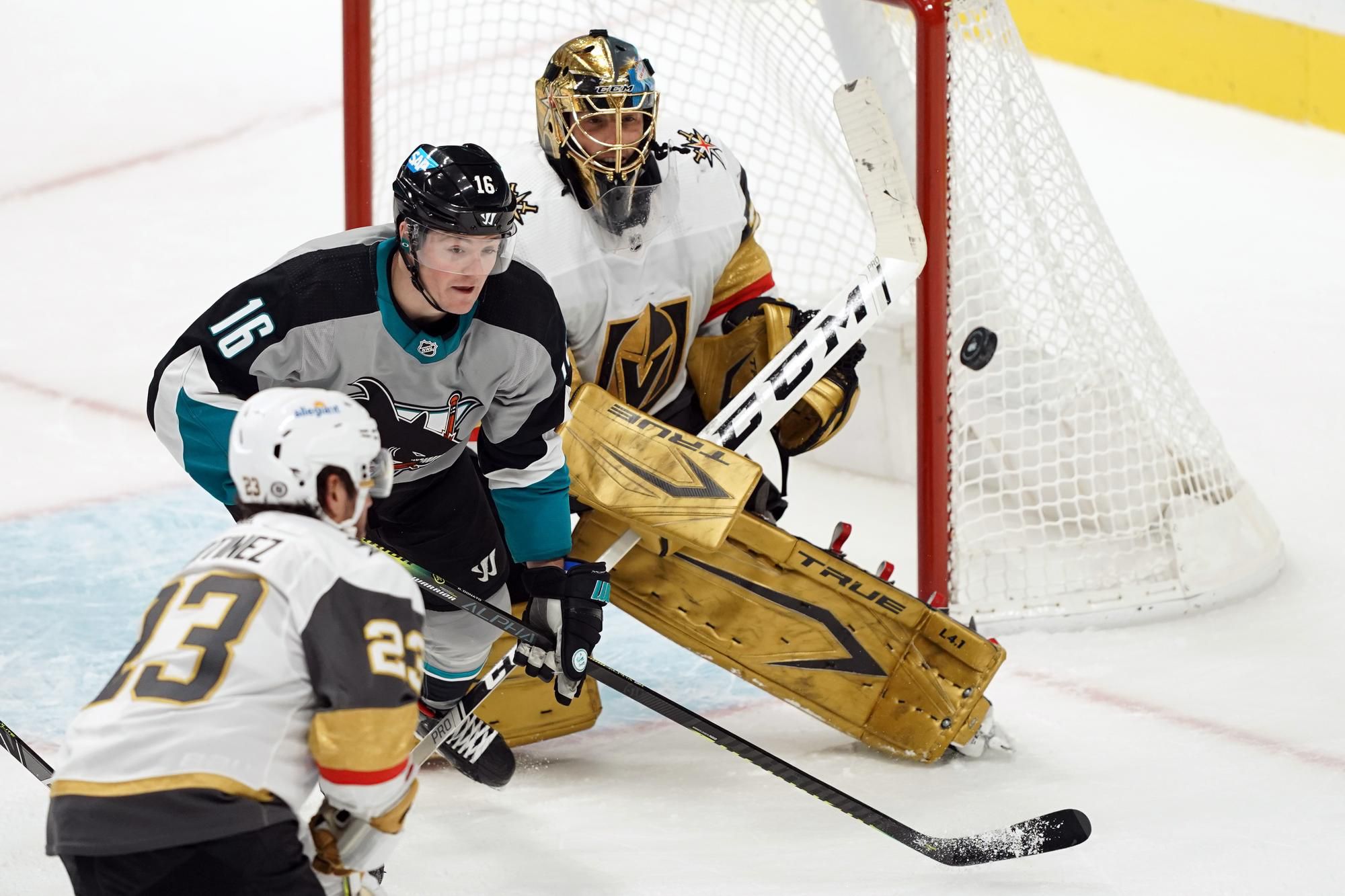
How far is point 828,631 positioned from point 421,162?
105cm

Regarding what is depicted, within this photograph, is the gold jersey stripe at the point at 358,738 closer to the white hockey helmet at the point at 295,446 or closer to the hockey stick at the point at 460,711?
the white hockey helmet at the point at 295,446

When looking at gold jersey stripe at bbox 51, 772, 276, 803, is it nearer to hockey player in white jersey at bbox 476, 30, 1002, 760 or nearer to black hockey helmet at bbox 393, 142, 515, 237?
black hockey helmet at bbox 393, 142, 515, 237

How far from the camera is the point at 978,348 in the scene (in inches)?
119

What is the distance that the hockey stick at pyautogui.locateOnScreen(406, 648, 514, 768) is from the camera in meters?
2.05

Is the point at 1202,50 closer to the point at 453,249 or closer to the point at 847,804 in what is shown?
the point at 847,804

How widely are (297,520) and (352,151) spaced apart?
148cm

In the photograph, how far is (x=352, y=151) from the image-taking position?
2918mm

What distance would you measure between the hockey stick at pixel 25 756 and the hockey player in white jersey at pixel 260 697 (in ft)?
1.84

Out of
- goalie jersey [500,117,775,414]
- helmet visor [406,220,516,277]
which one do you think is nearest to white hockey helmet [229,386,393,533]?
helmet visor [406,220,516,277]

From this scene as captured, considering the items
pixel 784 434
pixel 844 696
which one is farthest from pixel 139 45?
pixel 844 696

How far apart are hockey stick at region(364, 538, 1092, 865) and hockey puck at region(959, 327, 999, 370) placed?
101 centimetres

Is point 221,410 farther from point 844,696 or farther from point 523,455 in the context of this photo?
point 844,696

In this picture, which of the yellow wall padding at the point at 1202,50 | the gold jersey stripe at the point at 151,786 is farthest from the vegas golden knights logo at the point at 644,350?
the yellow wall padding at the point at 1202,50

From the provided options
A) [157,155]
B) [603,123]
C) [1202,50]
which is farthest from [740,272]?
[1202,50]
